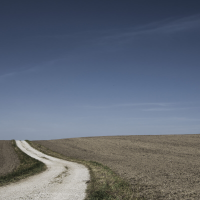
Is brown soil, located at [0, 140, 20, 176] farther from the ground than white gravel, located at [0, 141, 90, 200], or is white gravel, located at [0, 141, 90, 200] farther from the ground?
white gravel, located at [0, 141, 90, 200]

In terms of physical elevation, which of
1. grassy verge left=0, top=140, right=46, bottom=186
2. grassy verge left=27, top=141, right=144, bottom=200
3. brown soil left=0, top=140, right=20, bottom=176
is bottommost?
brown soil left=0, top=140, right=20, bottom=176

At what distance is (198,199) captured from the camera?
11922 mm

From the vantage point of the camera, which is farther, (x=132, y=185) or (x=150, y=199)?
(x=132, y=185)

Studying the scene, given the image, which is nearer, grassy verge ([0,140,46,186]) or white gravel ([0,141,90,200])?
white gravel ([0,141,90,200])

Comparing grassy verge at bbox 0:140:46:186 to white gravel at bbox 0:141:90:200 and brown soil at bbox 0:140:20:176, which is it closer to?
brown soil at bbox 0:140:20:176

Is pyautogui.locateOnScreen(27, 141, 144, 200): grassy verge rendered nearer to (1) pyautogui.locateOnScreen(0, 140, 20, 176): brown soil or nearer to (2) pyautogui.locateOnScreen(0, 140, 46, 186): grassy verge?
(2) pyautogui.locateOnScreen(0, 140, 46, 186): grassy verge

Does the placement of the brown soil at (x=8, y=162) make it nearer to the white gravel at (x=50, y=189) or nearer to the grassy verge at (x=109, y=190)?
the white gravel at (x=50, y=189)

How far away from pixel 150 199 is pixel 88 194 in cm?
349

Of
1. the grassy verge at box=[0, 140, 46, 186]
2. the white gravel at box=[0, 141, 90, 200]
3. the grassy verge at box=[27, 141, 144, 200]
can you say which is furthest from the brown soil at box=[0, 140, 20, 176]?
the grassy verge at box=[27, 141, 144, 200]

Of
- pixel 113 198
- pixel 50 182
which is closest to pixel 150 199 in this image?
pixel 113 198

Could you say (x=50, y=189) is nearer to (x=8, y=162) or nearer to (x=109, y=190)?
(x=109, y=190)

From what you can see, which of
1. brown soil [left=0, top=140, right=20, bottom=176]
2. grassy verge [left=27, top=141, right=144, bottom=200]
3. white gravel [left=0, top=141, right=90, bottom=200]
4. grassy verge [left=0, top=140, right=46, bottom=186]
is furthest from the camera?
brown soil [left=0, top=140, right=20, bottom=176]

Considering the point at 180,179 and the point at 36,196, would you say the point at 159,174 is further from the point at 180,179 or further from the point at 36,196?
the point at 36,196

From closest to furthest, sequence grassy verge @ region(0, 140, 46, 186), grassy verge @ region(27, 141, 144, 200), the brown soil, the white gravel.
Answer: grassy verge @ region(27, 141, 144, 200) < the white gravel < grassy verge @ region(0, 140, 46, 186) < the brown soil
